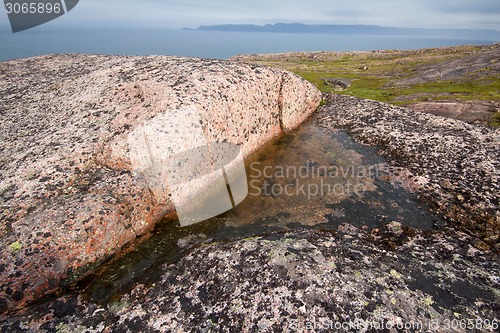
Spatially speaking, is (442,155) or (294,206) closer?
(294,206)

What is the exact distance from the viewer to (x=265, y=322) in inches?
275

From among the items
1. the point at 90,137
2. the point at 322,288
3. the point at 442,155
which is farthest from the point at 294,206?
the point at 90,137

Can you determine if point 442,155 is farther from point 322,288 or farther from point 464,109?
point 464,109

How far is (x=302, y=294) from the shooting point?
297 inches

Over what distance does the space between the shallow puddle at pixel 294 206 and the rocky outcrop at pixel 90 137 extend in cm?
114

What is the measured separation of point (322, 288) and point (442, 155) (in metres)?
12.1

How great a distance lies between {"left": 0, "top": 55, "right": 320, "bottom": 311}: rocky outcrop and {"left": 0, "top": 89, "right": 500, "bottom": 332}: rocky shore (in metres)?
1.74

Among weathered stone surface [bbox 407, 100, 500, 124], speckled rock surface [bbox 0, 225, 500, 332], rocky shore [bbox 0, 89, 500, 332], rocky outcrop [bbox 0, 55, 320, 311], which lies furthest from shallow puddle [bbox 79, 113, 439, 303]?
weathered stone surface [bbox 407, 100, 500, 124]

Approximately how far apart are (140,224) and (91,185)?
2.42 meters

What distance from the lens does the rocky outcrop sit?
9023 millimetres

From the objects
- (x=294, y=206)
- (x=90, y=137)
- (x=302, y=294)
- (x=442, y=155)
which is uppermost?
(x=90, y=137)

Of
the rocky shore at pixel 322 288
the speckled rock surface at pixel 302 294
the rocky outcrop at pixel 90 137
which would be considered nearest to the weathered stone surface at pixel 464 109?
the rocky outcrop at pixel 90 137

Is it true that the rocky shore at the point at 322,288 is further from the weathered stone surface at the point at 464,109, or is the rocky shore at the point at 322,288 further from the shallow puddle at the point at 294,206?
the weathered stone surface at the point at 464,109

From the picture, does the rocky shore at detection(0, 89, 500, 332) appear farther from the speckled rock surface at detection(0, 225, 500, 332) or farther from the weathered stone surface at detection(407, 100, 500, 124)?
the weathered stone surface at detection(407, 100, 500, 124)
